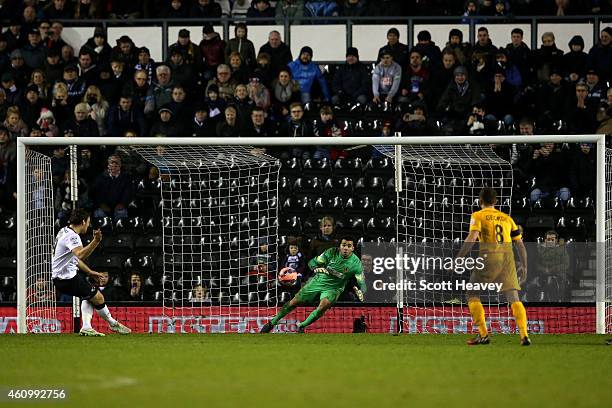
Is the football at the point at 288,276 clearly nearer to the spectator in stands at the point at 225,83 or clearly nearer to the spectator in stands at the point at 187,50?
the spectator in stands at the point at 225,83

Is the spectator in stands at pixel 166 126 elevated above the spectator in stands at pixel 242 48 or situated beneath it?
situated beneath

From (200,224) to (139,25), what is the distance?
639 cm

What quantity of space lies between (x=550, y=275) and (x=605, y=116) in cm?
431

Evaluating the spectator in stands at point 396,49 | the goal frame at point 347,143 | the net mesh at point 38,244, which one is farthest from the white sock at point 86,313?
the spectator in stands at point 396,49

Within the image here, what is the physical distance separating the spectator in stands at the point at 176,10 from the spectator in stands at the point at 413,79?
4.45m

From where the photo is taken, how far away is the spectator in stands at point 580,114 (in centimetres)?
1875

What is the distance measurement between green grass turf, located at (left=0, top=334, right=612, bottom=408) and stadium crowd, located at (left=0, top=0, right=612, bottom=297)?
15.0 feet

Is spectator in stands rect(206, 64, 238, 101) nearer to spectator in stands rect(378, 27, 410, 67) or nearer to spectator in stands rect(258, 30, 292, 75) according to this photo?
spectator in stands rect(258, 30, 292, 75)

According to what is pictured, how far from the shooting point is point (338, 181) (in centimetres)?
1808

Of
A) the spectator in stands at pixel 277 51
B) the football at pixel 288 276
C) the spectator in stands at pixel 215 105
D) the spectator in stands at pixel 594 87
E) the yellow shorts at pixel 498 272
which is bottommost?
the football at pixel 288 276

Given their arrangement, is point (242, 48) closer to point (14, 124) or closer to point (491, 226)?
point (14, 124)

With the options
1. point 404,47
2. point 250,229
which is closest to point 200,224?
point 250,229

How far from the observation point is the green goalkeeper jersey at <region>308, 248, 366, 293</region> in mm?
15172

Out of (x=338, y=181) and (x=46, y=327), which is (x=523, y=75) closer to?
(x=338, y=181)
